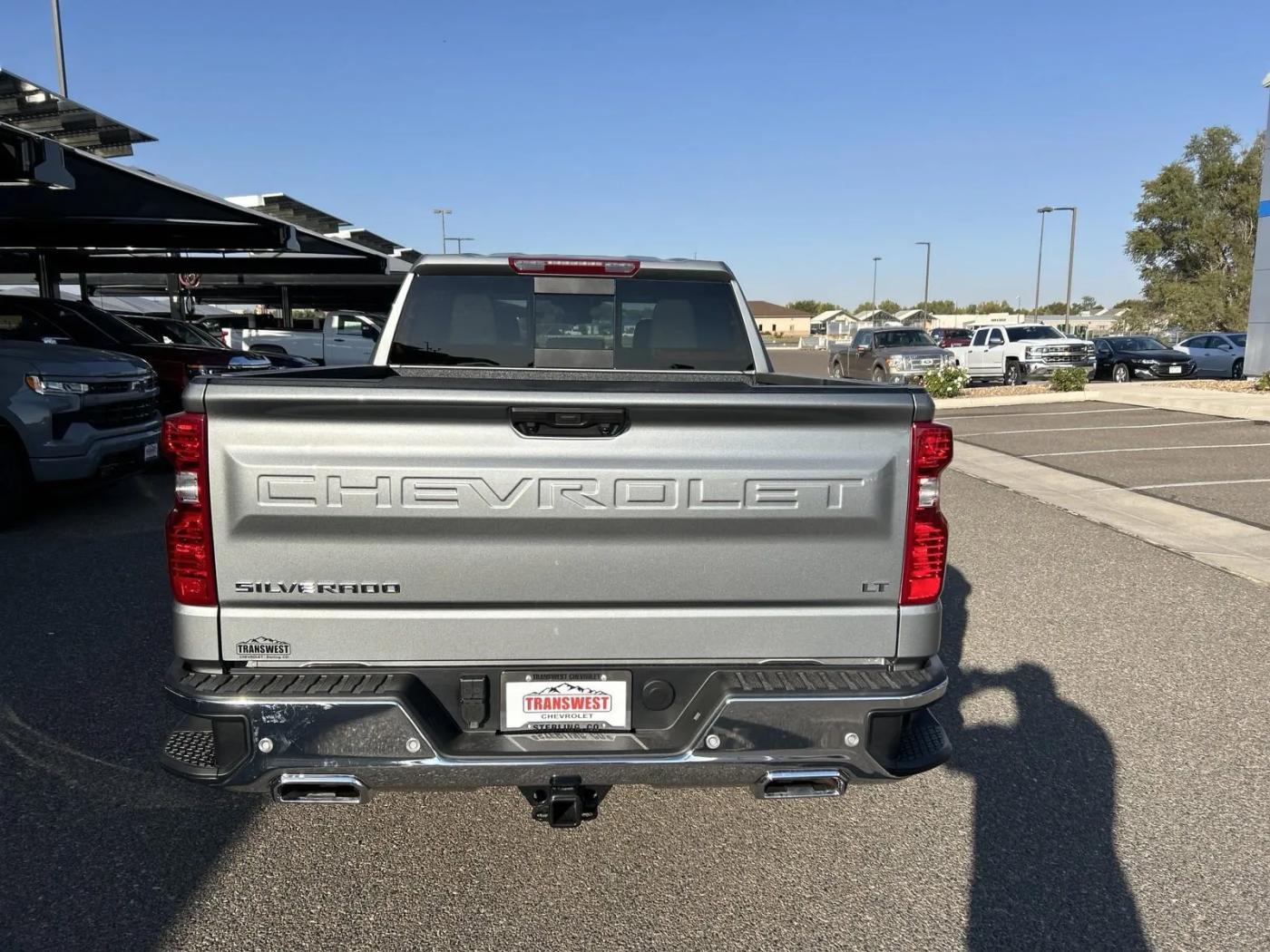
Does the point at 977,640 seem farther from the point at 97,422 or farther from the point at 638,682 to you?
the point at 97,422

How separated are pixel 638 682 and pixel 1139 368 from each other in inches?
1192

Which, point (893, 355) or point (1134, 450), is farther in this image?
point (893, 355)

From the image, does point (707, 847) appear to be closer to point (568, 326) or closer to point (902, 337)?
point (568, 326)

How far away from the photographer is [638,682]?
267cm

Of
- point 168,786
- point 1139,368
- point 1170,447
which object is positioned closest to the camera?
point 168,786

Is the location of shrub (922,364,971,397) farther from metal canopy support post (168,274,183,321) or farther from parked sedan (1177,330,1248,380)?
metal canopy support post (168,274,183,321)

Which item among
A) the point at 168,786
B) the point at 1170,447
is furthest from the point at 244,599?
the point at 1170,447

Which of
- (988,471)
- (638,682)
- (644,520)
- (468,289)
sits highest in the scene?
(468,289)

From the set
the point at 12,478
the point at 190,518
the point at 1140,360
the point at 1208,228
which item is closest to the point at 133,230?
the point at 12,478

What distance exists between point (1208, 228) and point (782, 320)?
86032 mm

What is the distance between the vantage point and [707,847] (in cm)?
327

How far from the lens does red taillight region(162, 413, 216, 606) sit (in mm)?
2500

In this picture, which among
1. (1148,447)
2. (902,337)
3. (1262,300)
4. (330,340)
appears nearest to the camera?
(1148,447)

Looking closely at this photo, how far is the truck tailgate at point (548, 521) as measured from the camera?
8.18 feet
